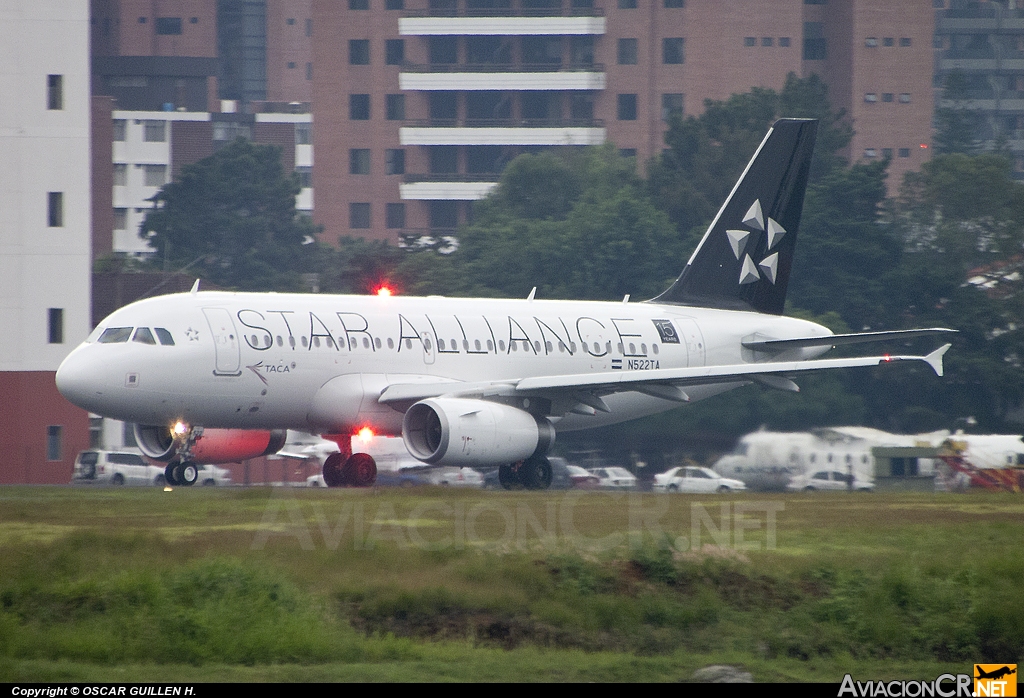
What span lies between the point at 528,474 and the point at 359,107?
100182 mm

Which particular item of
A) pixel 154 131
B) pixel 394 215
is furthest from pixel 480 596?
pixel 154 131

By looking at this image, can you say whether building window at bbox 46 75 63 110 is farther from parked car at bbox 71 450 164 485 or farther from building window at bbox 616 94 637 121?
building window at bbox 616 94 637 121

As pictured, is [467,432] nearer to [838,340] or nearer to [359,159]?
[838,340]

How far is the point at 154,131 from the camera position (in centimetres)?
14338

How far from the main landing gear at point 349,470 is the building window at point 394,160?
9902 centimetres

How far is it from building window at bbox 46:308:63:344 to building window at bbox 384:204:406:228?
79030 mm

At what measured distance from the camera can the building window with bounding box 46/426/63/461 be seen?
162 feet

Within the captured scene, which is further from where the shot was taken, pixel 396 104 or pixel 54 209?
pixel 396 104

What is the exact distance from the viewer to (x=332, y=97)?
423 ft

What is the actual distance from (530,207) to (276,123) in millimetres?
73879

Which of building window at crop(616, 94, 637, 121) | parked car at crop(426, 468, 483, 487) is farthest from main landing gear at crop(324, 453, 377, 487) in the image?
building window at crop(616, 94, 637, 121)

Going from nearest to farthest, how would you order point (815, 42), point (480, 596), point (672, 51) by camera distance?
point (480, 596), point (672, 51), point (815, 42)

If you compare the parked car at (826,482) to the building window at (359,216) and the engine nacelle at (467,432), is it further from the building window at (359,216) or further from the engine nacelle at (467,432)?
the building window at (359,216)

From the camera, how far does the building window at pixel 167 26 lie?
173663mm
